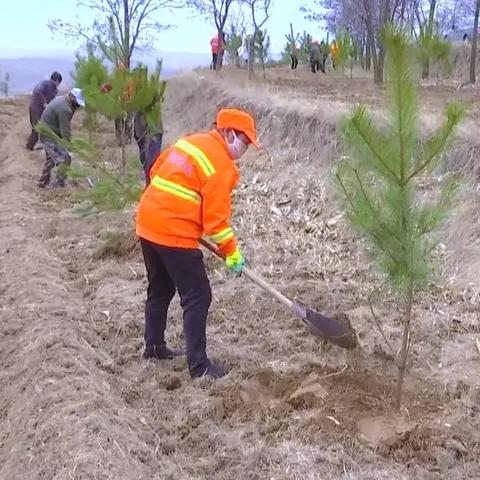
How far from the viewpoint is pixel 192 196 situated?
4211 mm

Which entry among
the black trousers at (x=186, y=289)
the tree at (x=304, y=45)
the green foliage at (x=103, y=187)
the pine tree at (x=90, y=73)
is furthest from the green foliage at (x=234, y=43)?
the black trousers at (x=186, y=289)

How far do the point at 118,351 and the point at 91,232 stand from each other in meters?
3.47

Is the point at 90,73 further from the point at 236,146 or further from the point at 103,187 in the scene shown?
the point at 236,146

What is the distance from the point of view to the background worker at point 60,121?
31.9 ft

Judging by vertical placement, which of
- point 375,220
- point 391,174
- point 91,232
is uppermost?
point 391,174

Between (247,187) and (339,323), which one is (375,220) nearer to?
(339,323)

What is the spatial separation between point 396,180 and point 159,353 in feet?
6.70

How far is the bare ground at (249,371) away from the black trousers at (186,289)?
0.77 ft

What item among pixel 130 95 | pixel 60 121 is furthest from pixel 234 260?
pixel 60 121

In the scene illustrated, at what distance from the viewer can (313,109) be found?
31.8 ft

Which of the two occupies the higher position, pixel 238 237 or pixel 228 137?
pixel 228 137

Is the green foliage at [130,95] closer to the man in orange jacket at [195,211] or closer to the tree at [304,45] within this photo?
the man in orange jacket at [195,211]

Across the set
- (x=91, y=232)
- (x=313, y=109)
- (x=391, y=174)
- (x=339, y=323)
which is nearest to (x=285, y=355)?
(x=339, y=323)

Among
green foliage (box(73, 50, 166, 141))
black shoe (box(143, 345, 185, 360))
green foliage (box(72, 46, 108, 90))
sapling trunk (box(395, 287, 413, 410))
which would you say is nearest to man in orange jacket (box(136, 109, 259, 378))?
black shoe (box(143, 345, 185, 360))
